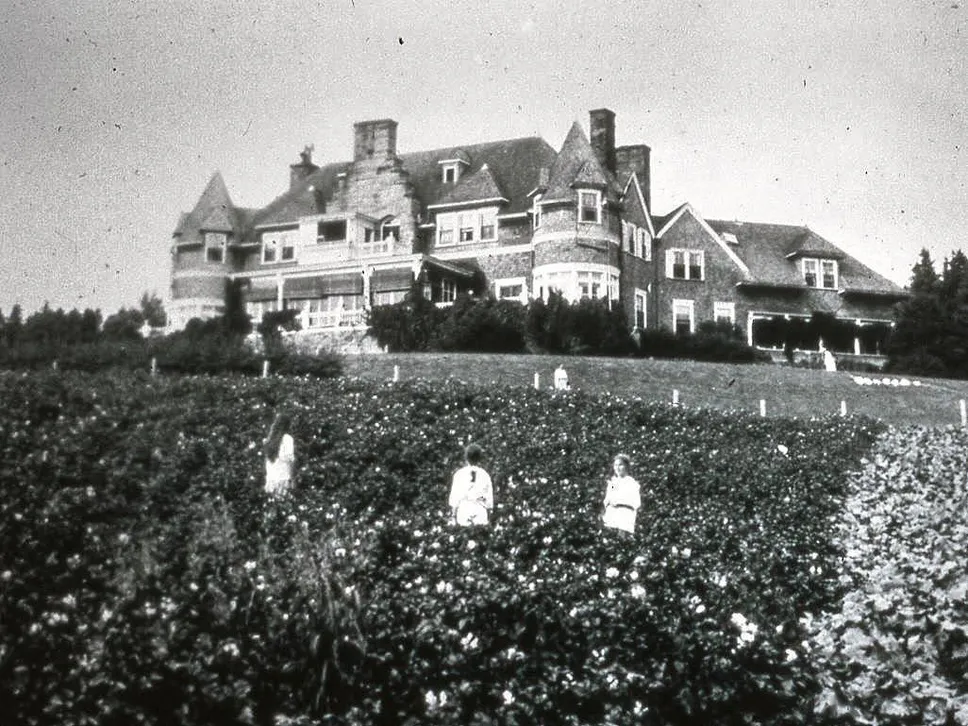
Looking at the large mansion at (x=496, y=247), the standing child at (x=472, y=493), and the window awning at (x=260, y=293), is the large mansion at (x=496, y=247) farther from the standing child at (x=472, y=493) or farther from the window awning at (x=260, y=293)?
the standing child at (x=472, y=493)

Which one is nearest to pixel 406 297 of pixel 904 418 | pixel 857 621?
pixel 904 418

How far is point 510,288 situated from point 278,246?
35.8 ft

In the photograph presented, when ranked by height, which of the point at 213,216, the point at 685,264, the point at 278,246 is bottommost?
the point at 685,264

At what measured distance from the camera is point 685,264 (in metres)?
50.2

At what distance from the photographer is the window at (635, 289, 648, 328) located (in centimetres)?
4731

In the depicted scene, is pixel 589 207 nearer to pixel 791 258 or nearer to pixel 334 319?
pixel 334 319

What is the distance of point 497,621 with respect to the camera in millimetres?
8648

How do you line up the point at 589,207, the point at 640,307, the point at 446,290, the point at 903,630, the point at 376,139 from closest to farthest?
1. the point at 903,630
2. the point at 589,207
3. the point at 446,290
4. the point at 640,307
5. the point at 376,139

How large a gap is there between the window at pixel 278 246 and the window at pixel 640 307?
49.1 ft

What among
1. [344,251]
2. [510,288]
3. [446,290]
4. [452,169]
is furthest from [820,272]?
[344,251]

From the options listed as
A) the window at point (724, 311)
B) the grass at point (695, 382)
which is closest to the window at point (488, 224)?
the window at point (724, 311)

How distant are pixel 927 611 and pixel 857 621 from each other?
59 centimetres

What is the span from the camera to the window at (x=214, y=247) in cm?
4991

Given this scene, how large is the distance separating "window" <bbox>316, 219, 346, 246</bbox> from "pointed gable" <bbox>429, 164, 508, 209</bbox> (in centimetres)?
407
